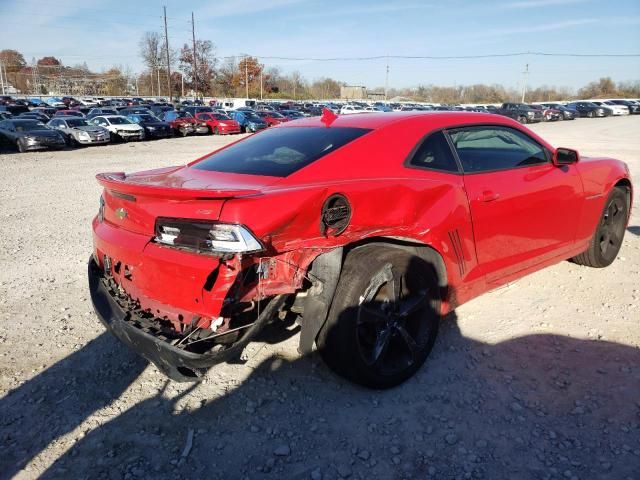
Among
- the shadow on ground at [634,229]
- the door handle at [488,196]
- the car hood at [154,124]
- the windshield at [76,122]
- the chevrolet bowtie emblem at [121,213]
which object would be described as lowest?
the shadow on ground at [634,229]

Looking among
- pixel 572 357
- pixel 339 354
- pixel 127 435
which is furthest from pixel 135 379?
pixel 572 357

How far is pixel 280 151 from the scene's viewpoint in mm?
3203

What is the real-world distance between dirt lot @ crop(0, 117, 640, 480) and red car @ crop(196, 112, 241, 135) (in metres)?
25.6

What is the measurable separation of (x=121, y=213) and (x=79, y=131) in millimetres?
21209

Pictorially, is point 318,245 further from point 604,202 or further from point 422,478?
point 604,202

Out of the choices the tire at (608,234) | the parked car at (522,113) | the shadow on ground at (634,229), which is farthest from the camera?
the parked car at (522,113)

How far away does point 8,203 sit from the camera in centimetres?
814

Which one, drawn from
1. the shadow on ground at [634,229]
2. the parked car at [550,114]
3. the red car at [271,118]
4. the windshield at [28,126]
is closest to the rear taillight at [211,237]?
the shadow on ground at [634,229]

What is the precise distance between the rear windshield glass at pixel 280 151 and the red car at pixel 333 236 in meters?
0.02

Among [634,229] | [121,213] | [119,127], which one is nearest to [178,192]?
[121,213]

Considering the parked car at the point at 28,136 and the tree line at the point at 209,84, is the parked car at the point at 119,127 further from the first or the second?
the tree line at the point at 209,84

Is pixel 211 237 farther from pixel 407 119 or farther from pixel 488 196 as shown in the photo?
pixel 488 196

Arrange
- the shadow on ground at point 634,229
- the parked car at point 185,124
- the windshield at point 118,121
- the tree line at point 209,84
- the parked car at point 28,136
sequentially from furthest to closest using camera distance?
the tree line at point 209,84 → the parked car at point 185,124 → the windshield at point 118,121 → the parked car at point 28,136 → the shadow on ground at point 634,229

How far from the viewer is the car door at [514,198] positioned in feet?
10.8
